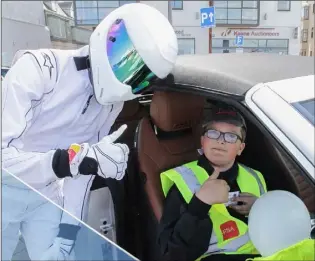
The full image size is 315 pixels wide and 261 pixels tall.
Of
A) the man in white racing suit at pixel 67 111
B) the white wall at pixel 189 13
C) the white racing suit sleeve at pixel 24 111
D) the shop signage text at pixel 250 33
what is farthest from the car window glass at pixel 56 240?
the shop signage text at pixel 250 33

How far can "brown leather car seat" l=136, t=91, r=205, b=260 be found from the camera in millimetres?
1735

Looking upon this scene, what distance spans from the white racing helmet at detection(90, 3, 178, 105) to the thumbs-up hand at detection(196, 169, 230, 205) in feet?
1.55

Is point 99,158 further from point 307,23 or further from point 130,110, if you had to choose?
point 307,23

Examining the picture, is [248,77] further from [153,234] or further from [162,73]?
[153,234]

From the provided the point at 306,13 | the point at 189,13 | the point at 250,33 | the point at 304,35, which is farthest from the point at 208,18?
the point at 306,13

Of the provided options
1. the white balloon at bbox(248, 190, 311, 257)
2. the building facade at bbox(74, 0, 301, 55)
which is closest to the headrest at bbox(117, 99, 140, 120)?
the white balloon at bbox(248, 190, 311, 257)

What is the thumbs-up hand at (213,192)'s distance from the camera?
136 centimetres

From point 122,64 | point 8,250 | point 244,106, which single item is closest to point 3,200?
point 8,250

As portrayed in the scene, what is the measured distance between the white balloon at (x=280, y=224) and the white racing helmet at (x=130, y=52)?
0.67m

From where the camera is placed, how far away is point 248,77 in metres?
1.29

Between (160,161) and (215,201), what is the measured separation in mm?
484

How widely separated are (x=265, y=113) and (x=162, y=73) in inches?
21.1

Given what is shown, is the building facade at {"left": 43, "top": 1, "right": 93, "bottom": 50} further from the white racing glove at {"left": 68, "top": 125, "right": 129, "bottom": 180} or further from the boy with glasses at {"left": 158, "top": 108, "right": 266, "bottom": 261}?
the boy with glasses at {"left": 158, "top": 108, "right": 266, "bottom": 261}

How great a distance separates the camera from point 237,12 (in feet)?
60.5
